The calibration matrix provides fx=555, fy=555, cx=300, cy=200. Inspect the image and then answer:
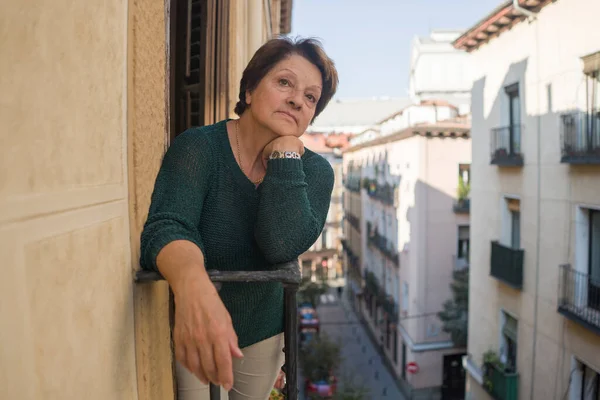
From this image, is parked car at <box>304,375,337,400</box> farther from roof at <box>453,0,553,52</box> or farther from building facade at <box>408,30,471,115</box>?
building facade at <box>408,30,471,115</box>

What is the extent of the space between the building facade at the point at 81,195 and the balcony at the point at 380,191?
71.9 ft

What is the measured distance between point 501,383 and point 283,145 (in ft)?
39.8

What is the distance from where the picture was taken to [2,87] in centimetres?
71

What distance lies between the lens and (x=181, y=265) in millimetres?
1211

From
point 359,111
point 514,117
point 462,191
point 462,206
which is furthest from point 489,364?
point 359,111

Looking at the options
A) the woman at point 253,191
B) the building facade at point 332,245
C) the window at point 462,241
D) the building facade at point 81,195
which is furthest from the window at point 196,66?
the building facade at point 332,245

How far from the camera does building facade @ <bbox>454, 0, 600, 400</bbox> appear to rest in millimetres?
9445

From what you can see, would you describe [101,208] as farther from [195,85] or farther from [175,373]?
[195,85]

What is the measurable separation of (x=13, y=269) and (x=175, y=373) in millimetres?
1243

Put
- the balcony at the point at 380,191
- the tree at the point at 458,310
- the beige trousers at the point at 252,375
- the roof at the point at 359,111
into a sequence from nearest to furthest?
the beige trousers at the point at 252,375 < the tree at the point at 458,310 < the balcony at the point at 380,191 < the roof at the point at 359,111

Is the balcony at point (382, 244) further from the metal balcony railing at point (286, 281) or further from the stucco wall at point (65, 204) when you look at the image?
the stucco wall at point (65, 204)

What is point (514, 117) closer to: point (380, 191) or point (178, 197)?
point (178, 197)

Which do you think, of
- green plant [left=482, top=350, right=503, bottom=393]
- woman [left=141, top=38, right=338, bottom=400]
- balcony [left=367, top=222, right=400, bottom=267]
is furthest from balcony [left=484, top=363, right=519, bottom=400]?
woman [left=141, top=38, right=338, bottom=400]

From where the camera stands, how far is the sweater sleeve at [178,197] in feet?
4.31
